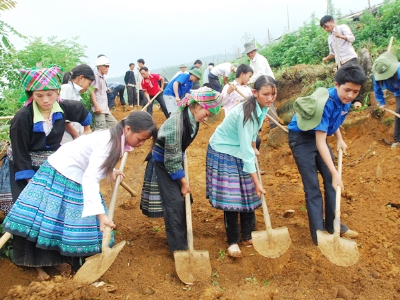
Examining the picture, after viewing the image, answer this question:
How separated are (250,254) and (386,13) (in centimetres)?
843

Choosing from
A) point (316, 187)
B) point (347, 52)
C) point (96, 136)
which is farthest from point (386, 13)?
point (96, 136)

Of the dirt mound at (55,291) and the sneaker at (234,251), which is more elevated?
the dirt mound at (55,291)

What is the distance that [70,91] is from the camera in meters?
3.96

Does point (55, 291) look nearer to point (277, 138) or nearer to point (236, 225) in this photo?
point (236, 225)

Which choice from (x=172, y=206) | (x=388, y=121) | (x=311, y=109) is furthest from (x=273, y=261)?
(x=388, y=121)

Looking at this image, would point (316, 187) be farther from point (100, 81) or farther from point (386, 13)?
point (386, 13)

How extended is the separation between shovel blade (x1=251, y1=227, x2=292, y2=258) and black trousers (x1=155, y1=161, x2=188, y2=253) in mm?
594

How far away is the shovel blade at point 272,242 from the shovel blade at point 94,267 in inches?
44.1

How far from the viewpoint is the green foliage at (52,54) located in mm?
5293

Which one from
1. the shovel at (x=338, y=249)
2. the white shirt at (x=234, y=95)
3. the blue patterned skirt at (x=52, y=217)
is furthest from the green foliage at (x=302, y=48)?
the blue patterned skirt at (x=52, y=217)

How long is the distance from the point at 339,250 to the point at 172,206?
131 centimetres

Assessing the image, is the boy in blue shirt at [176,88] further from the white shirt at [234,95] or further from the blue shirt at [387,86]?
the blue shirt at [387,86]

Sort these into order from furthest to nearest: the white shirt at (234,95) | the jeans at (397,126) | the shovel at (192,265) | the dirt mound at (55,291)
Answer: the white shirt at (234,95) < the jeans at (397,126) < the shovel at (192,265) < the dirt mound at (55,291)

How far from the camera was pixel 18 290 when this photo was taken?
7.33 ft
